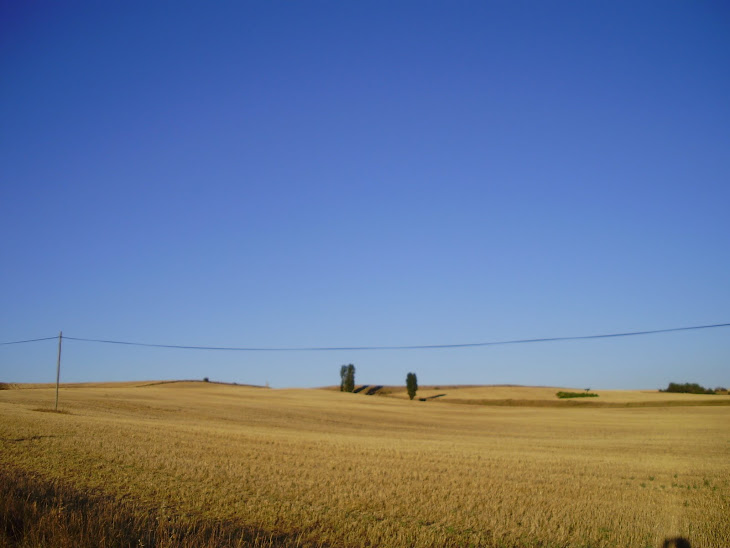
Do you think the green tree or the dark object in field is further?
the green tree

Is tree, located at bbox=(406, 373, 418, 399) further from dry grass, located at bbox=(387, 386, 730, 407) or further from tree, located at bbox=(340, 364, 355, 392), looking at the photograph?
tree, located at bbox=(340, 364, 355, 392)

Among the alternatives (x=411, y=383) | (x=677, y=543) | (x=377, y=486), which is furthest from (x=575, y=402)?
(x=677, y=543)

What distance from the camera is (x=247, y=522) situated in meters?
10.9

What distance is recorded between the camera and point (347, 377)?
122m

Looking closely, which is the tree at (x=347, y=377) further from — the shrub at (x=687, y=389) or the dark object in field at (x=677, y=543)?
the dark object in field at (x=677, y=543)

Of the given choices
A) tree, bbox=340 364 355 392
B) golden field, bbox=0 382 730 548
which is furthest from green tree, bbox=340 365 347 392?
golden field, bbox=0 382 730 548

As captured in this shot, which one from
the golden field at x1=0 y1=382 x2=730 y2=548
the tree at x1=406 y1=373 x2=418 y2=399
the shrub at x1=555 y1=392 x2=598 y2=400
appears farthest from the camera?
the tree at x1=406 y1=373 x2=418 y2=399

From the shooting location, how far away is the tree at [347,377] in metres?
121

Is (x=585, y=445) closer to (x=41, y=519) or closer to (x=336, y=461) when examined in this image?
(x=336, y=461)

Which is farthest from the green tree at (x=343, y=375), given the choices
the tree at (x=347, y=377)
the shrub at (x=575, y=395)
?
the shrub at (x=575, y=395)

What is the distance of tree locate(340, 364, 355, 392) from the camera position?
121000 mm

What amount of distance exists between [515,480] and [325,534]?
29.9 feet

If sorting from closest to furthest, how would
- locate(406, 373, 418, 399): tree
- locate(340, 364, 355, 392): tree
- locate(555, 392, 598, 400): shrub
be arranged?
locate(555, 392, 598, 400): shrub → locate(406, 373, 418, 399): tree → locate(340, 364, 355, 392): tree

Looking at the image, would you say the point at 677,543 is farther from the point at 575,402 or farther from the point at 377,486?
the point at 575,402
